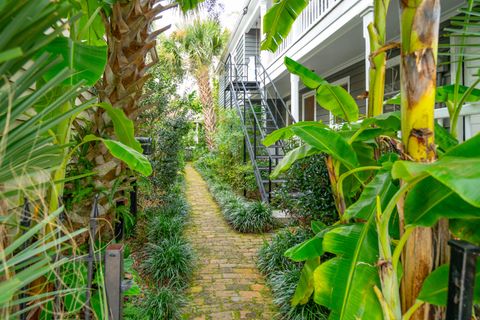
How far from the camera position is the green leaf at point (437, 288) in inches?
49.1

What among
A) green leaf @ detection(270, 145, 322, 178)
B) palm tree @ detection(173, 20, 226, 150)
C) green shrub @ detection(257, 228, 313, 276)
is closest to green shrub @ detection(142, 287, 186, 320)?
green shrub @ detection(257, 228, 313, 276)

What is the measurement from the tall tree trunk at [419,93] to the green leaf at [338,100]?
1.14 m

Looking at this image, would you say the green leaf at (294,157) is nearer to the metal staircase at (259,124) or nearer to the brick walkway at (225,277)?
the brick walkway at (225,277)

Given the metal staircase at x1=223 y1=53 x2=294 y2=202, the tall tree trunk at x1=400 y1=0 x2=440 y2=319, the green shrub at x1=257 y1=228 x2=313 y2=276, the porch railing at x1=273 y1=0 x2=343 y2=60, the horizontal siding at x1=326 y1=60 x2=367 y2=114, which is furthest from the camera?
the horizontal siding at x1=326 y1=60 x2=367 y2=114

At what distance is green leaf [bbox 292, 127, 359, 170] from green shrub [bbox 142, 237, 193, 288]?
9.46 ft

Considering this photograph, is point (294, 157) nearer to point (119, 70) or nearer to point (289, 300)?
point (119, 70)

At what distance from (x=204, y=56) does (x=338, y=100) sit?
16.3 m

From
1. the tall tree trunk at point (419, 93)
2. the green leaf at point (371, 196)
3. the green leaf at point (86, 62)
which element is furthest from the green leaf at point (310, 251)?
the green leaf at point (86, 62)

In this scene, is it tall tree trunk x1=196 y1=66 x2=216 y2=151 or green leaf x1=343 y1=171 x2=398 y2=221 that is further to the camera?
tall tree trunk x1=196 y1=66 x2=216 y2=151

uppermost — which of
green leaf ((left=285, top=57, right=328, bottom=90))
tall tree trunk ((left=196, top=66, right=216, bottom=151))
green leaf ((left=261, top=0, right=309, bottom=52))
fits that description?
tall tree trunk ((left=196, top=66, right=216, bottom=151))

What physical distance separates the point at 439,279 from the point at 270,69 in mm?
10820

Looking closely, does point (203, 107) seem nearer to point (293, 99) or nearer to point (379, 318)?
point (293, 99)

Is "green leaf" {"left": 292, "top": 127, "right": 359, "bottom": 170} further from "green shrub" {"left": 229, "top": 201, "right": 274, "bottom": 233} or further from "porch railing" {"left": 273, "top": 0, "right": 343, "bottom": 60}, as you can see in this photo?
"porch railing" {"left": 273, "top": 0, "right": 343, "bottom": 60}

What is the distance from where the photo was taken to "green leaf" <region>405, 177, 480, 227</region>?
1.15 meters
